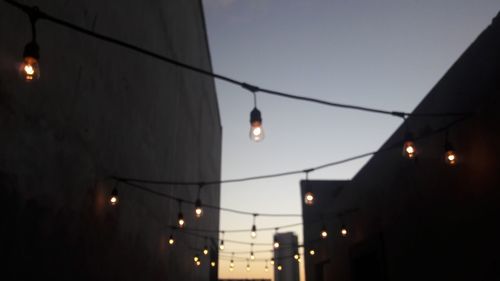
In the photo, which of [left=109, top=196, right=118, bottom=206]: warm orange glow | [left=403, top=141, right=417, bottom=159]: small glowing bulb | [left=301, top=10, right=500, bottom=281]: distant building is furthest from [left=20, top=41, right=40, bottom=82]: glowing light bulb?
[left=403, top=141, right=417, bottom=159]: small glowing bulb

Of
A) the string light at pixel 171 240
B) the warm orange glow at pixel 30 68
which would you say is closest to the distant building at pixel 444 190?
the warm orange glow at pixel 30 68

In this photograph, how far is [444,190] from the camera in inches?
335

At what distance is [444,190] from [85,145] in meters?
7.00

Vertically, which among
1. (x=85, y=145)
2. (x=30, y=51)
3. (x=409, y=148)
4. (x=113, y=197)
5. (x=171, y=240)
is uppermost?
(x=409, y=148)

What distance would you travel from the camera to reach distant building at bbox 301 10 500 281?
→ 22.5 feet

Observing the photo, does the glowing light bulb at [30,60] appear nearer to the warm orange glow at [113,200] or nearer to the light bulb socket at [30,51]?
the light bulb socket at [30,51]

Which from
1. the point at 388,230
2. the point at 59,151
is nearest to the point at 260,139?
the point at 59,151

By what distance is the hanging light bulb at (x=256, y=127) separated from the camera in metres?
4.47

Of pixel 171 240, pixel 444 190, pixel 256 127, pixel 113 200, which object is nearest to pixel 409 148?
pixel 256 127

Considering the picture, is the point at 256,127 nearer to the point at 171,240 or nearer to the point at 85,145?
the point at 85,145

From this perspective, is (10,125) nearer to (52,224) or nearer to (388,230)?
(52,224)

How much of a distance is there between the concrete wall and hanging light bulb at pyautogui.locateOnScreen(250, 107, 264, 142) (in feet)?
7.35

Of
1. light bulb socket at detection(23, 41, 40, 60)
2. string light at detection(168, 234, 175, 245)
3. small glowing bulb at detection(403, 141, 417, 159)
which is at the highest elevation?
small glowing bulb at detection(403, 141, 417, 159)

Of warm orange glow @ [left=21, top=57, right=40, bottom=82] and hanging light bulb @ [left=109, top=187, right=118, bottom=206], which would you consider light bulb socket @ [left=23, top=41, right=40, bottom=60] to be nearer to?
warm orange glow @ [left=21, top=57, right=40, bottom=82]
